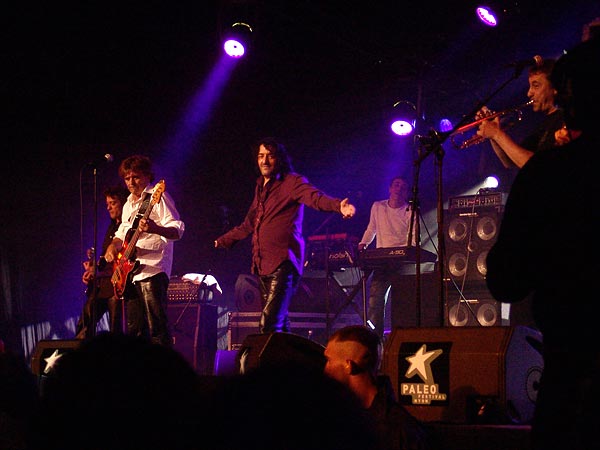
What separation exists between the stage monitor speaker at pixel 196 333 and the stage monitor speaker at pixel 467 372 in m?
4.82

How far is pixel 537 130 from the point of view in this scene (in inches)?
181

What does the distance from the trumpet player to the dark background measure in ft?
14.4

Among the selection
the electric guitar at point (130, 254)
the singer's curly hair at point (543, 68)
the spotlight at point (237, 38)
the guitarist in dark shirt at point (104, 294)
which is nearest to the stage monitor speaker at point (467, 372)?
the singer's curly hair at point (543, 68)

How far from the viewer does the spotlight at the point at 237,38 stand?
28.5 ft

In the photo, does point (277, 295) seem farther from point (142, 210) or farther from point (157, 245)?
point (142, 210)

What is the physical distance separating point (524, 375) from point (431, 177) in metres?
9.15

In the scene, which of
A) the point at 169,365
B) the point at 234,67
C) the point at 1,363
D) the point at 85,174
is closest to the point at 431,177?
the point at 234,67

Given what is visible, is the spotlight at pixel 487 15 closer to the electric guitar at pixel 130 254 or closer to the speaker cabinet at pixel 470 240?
the speaker cabinet at pixel 470 240

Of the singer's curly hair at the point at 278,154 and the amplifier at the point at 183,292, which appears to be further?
the amplifier at the point at 183,292

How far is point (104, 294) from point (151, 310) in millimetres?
929

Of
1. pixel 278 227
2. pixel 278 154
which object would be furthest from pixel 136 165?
pixel 278 227

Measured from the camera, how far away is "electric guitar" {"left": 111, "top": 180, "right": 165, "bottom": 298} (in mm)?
6539

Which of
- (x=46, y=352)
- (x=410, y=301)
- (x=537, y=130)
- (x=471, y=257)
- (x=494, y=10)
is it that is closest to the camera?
(x=537, y=130)

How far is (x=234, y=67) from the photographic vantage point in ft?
36.3
